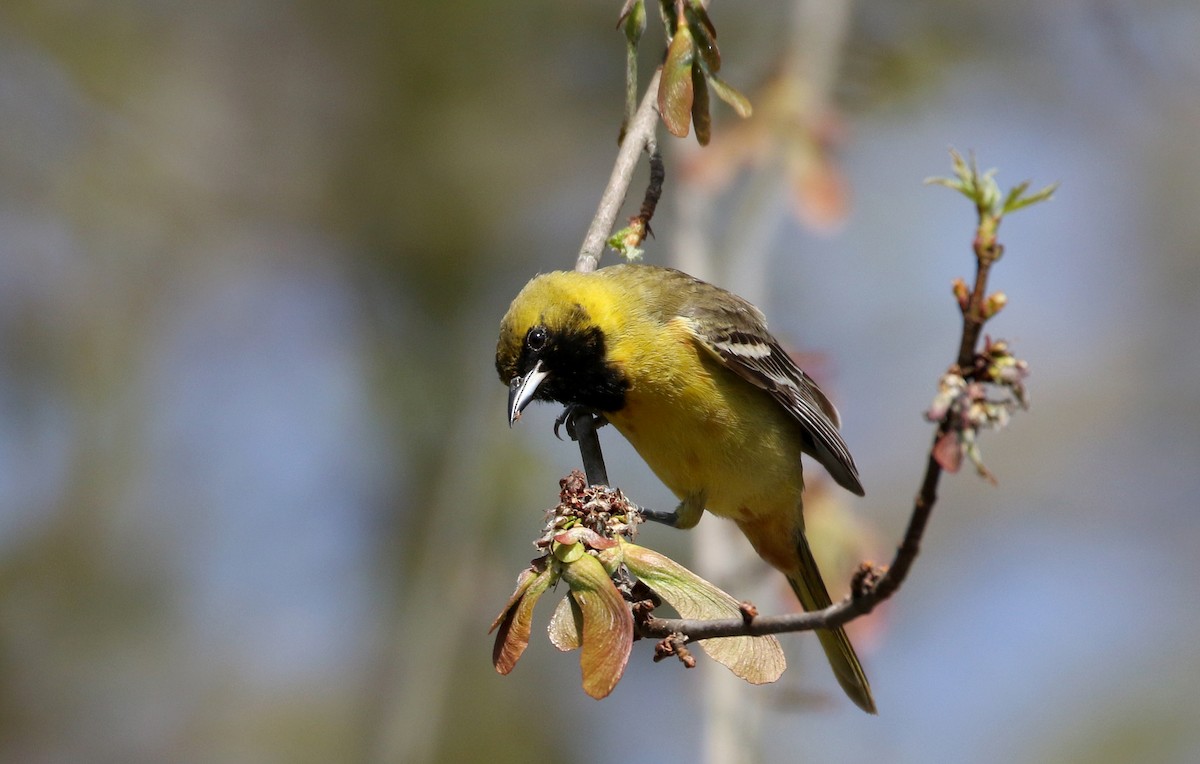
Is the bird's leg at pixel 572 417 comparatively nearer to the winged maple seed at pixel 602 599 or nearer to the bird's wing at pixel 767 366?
the bird's wing at pixel 767 366

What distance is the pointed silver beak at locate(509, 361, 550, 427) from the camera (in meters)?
4.05

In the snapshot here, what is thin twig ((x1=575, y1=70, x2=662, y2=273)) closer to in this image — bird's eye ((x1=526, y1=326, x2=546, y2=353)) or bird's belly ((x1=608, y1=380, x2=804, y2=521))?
bird's eye ((x1=526, y1=326, x2=546, y2=353))

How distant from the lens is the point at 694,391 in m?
4.34

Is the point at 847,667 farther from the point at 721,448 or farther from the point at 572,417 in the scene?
the point at 572,417

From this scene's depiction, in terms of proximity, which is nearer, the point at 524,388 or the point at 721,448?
the point at 524,388

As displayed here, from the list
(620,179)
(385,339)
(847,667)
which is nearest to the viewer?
(620,179)

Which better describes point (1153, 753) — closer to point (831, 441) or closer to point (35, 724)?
point (831, 441)

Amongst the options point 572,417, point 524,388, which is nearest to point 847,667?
point 572,417

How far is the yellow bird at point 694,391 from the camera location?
421cm

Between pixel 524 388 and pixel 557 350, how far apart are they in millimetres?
202

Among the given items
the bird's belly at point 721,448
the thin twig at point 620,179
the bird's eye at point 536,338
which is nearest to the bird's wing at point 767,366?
the bird's belly at point 721,448

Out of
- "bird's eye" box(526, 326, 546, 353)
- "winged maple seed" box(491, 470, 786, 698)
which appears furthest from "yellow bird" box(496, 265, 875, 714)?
"winged maple seed" box(491, 470, 786, 698)

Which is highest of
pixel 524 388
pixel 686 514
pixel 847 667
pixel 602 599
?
pixel 524 388

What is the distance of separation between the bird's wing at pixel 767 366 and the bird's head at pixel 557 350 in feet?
1.45
